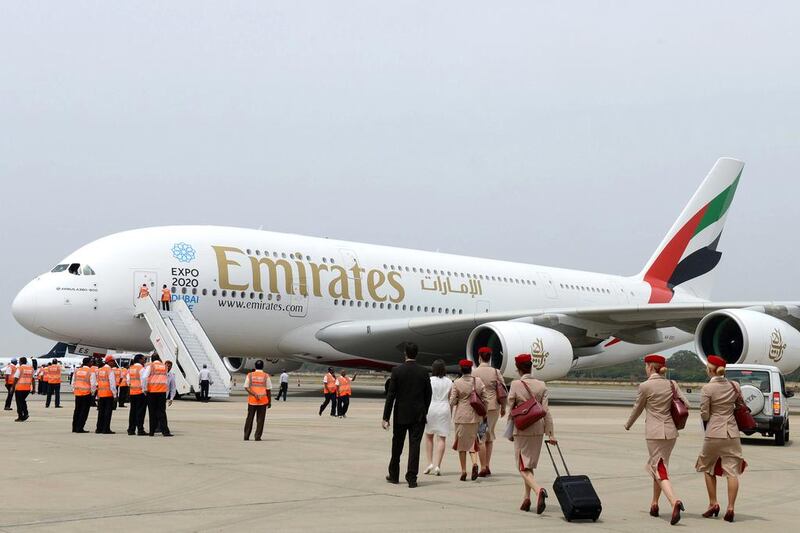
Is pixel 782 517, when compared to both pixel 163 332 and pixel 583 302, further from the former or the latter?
pixel 583 302

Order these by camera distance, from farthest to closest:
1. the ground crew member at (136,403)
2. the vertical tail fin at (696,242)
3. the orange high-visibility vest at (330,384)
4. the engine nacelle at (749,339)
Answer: the vertical tail fin at (696,242), the engine nacelle at (749,339), the orange high-visibility vest at (330,384), the ground crew member at (136,403)

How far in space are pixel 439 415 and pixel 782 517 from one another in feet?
11.2

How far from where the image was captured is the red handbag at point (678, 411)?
7.48 metres

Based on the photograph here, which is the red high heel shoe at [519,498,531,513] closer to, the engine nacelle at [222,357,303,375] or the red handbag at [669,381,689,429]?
the red handbag at [669,381,689,429]

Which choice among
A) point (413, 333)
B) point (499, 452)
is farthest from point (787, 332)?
point (499, 452)

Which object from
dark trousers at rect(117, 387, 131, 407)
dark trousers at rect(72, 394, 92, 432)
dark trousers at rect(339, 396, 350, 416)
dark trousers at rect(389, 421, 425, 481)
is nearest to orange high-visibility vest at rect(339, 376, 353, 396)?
dark trousers at rect(339, 396, 350, 416)

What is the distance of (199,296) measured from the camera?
22.5 m

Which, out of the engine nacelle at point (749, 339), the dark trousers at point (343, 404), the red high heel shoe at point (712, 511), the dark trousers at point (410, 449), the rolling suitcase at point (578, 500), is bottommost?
the red high heel shoe at point (712, 511)

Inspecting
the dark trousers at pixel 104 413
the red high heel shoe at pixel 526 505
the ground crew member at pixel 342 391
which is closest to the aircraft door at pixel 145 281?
the ground crew member at pixel 342 391

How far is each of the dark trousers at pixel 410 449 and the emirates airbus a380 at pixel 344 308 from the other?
12263 millimetres

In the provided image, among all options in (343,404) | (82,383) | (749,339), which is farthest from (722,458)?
(749,339)

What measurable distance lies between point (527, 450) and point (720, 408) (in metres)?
1.52

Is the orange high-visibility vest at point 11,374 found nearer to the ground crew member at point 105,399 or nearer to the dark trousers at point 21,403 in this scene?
the dark trousers at point 21,403

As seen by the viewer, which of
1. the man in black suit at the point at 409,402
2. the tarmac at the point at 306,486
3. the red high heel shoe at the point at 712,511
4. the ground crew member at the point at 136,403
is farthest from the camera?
the ground crew member at the point at 136,403
